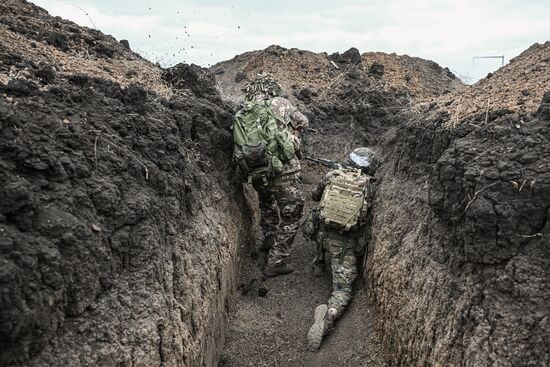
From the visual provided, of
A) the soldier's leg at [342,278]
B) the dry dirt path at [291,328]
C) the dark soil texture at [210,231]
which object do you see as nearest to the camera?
the dark soil texture at [210,231]

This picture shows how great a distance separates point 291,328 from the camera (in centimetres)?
584

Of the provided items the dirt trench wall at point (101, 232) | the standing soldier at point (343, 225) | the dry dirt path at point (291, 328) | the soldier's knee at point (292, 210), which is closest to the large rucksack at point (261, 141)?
the soldier's knee at point (292, 210)

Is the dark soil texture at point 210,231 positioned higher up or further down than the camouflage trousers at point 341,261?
higher up

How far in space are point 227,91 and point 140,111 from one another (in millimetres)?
7112

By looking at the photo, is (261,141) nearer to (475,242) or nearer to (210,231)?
(210,231)

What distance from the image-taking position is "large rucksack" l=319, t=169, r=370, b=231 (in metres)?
6.12

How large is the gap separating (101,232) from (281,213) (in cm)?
382

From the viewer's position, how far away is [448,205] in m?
4.20

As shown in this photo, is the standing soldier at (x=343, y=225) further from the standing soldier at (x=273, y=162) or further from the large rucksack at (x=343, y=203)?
the standing soldier at (x=273, y=162)

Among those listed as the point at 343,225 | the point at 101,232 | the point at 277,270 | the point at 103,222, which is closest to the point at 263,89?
the point at 343,225

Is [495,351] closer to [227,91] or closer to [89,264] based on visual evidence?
[89,264]

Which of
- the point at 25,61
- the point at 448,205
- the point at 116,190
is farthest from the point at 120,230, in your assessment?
the point at 448,205

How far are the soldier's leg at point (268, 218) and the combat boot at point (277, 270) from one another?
46cm

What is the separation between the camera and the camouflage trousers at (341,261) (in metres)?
6.05
